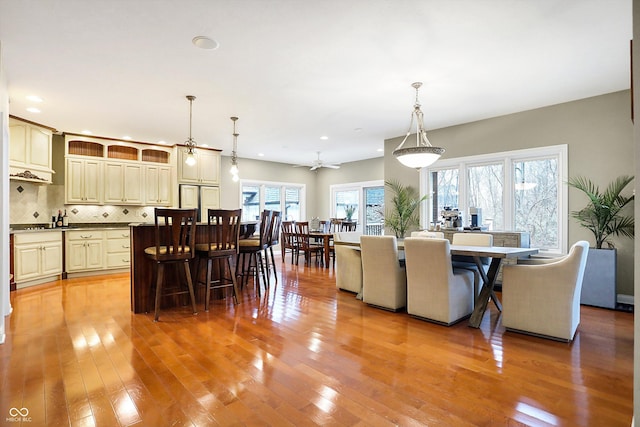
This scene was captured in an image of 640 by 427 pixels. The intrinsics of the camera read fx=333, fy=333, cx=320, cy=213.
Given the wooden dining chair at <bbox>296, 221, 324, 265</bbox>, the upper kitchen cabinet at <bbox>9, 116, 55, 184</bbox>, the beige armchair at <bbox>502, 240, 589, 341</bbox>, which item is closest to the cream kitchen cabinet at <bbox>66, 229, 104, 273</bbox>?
the upper kitchen cabinet at <bbox>9, 116, 55, 184</bbox>

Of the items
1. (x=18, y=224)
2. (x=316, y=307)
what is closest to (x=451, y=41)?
(x=316, y=307)

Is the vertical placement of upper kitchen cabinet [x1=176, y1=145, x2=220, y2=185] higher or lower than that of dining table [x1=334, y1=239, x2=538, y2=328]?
higher

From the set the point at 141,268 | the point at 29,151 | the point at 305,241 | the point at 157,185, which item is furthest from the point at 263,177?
the point at 141,268

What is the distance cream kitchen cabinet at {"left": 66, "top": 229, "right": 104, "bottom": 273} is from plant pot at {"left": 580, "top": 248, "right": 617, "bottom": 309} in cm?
741

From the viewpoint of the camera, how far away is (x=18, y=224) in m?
5.41

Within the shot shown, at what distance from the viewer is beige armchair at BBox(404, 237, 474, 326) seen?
3156 mm

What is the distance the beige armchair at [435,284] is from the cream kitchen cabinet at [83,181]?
5.79 m

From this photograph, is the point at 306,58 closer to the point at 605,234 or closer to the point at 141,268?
the point at 141,268

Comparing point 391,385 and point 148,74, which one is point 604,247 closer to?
point 391,385

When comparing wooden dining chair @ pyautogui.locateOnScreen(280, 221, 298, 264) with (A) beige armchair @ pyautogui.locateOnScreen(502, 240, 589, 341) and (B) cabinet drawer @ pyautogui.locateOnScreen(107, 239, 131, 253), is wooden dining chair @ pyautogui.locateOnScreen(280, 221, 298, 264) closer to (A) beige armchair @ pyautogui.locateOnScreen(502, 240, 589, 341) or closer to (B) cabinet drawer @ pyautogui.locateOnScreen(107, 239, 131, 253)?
(B) cabinet drawer @ pyautogui.locateOnScreen(107, 239, 131, 253)

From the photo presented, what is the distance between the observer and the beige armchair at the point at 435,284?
10.4 ft

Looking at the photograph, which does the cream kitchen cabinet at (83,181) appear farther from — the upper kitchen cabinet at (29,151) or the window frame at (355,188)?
the window frame at (355,188)

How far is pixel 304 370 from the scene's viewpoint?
229 centimetres

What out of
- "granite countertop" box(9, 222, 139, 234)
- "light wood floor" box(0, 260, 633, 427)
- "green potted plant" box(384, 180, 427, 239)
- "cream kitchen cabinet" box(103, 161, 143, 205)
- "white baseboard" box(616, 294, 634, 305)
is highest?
"cream kitchen cabinet" box(103, 161, 143, 205)
